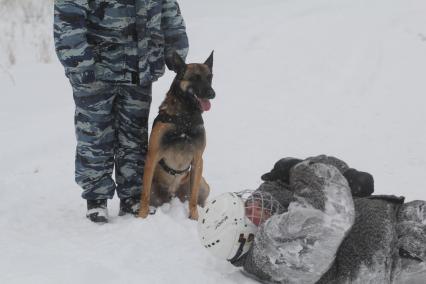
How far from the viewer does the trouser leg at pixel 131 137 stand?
3.45 metres

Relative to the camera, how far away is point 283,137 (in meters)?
5.34

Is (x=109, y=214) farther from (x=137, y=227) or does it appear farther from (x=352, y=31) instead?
(x=352, y=31)

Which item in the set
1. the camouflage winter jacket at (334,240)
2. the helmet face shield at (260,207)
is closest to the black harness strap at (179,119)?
the helmet face shield at (260,207)

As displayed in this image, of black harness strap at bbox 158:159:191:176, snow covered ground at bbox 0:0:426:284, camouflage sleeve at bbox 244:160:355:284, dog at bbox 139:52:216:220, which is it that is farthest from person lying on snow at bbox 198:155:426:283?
black harness strap at bbox 158:159:191:176

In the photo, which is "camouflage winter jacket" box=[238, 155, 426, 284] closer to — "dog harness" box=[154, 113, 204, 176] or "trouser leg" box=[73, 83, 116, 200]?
"dog harness" box=[154, 113, 204, 176]

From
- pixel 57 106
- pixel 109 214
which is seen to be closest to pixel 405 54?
pixel 57 106

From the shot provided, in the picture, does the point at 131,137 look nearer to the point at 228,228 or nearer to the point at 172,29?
the point at 172,29

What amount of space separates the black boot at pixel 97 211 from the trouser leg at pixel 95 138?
0.13ft

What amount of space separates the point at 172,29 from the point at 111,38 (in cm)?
48

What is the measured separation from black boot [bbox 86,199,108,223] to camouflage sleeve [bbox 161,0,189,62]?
1130mm

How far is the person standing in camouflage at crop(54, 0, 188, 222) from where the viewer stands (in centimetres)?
313

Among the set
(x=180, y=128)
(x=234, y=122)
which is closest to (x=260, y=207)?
(x=180, y=128)

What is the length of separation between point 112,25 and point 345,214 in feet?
6.24

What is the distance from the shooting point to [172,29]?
3.54 m
